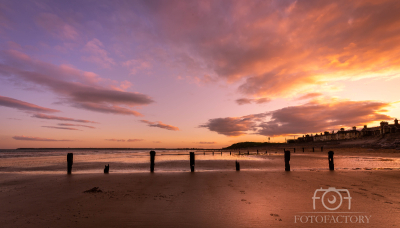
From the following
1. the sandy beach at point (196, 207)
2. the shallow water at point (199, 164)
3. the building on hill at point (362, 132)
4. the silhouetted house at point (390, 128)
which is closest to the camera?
the sandy beach at point (196, 207)

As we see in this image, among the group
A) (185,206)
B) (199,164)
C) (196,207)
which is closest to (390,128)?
(199,164)

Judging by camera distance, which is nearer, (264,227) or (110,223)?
(264,227)

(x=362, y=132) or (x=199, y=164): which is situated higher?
(x=362, y=132)

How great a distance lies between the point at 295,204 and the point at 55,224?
676cm

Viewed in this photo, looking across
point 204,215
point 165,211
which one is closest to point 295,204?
point 204,215

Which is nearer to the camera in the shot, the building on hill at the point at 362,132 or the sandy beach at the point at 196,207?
the sandy beach at the point at 196,207

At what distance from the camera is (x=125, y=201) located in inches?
258

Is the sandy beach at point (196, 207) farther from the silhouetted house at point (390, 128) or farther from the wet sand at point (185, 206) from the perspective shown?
the silhouetted house at point (390, 128)

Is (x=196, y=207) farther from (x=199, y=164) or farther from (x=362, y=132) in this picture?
(x=362, y=132)

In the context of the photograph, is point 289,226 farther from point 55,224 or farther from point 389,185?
point 389,185

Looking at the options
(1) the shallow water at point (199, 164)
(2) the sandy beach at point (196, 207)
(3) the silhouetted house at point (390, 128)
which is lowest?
(1) the shallow water at point (199, 164)

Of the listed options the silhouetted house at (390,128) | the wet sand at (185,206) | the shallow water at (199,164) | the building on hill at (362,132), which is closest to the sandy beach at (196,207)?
the wet sand at (185,206)

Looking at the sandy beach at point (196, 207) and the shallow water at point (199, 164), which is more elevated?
the sandy beach at point (196, 207)

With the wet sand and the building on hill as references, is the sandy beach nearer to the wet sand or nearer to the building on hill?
the wet sand
